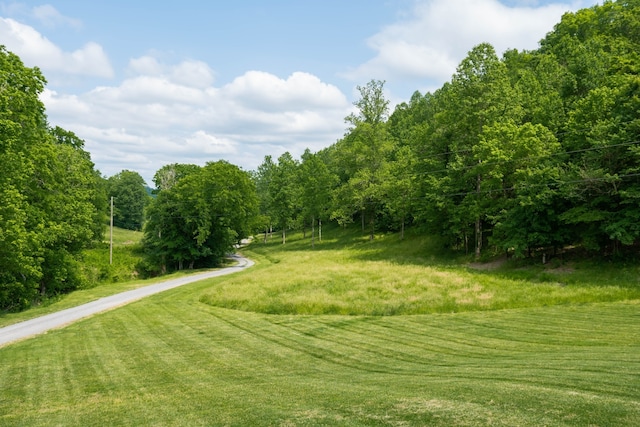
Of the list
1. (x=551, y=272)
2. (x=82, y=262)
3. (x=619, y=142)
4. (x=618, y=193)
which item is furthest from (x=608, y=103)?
(x=82, y=262)

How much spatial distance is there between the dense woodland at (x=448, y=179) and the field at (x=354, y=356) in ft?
17.7

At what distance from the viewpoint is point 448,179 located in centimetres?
4097

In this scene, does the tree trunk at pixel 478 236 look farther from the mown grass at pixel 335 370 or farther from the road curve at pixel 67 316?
the road curve at pixel 67 316

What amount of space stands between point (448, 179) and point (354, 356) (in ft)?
96.3

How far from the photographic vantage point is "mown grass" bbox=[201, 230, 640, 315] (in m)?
22.3

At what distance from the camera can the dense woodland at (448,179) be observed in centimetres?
2680

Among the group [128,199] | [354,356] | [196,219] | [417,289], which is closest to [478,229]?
[417,289]

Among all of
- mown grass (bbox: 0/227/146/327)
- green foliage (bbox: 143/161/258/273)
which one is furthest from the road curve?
green foliage (bbox: 143/161/258/273)

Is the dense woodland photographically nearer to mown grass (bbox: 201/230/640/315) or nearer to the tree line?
the tree line

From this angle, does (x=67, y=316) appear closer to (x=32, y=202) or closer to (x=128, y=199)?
(x=32, y=202)

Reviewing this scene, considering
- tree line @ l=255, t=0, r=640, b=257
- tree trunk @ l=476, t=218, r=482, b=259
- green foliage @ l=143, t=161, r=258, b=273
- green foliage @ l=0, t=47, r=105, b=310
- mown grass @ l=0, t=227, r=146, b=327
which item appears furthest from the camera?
green foliage @ l=143, t=161, r=258, b=273

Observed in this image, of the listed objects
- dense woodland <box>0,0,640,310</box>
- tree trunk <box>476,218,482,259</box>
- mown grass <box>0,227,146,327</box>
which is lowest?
mown grass <box>0,227,146,327</box>

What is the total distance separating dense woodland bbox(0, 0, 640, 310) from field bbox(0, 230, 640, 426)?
540cm

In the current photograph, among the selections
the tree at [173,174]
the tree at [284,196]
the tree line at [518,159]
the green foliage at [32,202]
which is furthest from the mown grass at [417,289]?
the tree at [284,196]
